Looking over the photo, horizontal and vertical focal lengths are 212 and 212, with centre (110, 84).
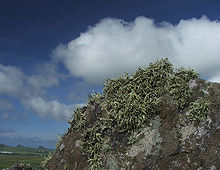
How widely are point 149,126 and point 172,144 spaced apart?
43.4 inches

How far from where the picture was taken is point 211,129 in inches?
306

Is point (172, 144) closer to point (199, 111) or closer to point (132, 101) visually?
point (199, 111)

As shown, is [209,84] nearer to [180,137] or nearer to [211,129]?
[211,129]

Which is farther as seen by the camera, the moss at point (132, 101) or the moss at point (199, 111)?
the moss at point (132, 101)

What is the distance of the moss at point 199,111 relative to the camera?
8.00m

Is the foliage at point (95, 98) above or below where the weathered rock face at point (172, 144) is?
above

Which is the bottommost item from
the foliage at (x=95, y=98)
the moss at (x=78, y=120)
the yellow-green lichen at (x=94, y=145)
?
the yellow-green lichen at (x=94, y=145)

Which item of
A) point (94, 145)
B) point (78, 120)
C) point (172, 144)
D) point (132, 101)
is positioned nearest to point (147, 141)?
point (172, 144)

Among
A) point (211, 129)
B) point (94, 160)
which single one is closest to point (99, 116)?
point (94, 160)

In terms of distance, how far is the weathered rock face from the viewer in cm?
760

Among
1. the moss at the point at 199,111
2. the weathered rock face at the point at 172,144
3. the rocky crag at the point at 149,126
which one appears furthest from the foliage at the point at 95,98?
the moss at the point at 199,111

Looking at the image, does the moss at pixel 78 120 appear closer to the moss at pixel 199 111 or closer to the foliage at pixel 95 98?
the foliage at pixel 95 98

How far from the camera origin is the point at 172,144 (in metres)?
7.88

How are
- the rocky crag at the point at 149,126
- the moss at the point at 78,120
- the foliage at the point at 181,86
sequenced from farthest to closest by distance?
the moss at the point at 78,120 < the foliage at the point at 181,86 < the rocky crag at the point at 149,126
